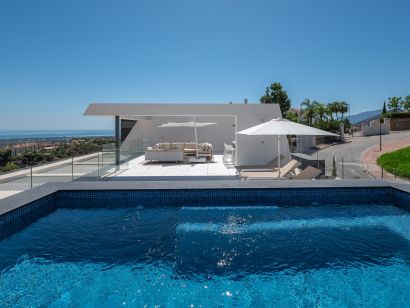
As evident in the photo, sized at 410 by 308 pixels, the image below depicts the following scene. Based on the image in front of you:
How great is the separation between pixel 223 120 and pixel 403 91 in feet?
158

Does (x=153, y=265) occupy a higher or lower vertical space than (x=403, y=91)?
lower

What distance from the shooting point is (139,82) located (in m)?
28.2

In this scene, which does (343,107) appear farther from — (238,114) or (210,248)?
(210,248)

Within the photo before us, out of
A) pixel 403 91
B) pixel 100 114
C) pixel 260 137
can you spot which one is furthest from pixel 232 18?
pixel 403 91

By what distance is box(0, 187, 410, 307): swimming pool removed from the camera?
414cm

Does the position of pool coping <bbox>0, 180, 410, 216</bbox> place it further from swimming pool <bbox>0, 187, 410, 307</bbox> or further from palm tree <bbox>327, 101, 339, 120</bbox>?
palm tree <bbox>327, 101, 339, 120</bbox>

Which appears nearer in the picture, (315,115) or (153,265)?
(153,265)

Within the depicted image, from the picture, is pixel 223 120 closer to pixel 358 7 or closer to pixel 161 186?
pixel 358 7

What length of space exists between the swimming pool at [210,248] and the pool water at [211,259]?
2cm

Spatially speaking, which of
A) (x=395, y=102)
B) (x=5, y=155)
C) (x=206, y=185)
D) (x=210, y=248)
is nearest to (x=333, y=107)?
(x=395, y=102)

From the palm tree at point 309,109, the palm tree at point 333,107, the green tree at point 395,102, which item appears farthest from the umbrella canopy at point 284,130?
the green tree at point 395,102

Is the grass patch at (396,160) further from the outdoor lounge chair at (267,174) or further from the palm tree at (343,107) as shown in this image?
the palm tree at (343,107)

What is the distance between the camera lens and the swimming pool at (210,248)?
4.14 m

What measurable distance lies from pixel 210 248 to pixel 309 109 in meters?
47.7
